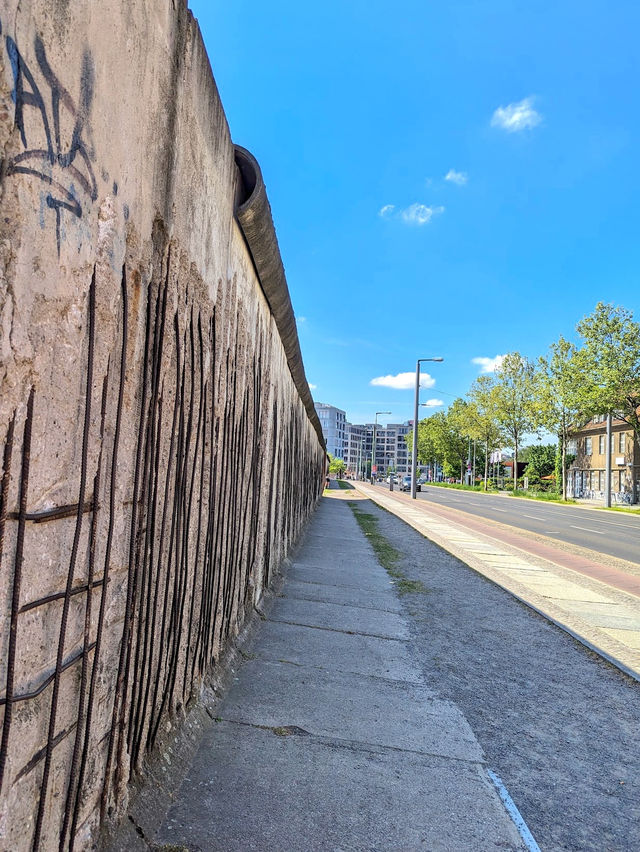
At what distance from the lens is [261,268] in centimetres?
406

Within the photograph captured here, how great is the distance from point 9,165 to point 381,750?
2.93 metres

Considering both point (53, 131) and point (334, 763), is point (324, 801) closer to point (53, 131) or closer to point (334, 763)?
point (334, 763)

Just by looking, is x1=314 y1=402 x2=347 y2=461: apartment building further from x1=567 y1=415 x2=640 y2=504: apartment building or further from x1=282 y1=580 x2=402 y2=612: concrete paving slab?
x1=282 y1=580 x2=402 y2=612: concrete paving slab

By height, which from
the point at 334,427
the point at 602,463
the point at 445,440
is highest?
the point at 334,427

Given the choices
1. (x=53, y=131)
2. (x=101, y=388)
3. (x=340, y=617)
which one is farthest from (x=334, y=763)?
Answer: (x=53, y=131)

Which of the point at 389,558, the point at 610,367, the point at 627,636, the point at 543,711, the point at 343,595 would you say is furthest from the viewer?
the point at 610,367

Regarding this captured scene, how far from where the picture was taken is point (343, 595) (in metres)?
6.25

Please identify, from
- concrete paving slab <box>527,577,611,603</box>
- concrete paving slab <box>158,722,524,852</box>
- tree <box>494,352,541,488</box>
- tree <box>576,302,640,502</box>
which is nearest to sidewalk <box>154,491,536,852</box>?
concrete paving slab <box>158,722,524,852</box>

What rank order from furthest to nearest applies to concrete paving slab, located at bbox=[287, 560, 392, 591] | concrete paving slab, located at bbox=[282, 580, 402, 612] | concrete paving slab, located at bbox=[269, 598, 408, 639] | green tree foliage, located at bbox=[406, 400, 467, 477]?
green tree foliage, located at bbox=[406, 400, 467, 477]
concrete paving slab, located at bbox=[287, 560, 392, 591]
concrete paving slab, located at bbox=[282, 580, 402, 612]
concrete paving slab, located at bbox=[269, 598, 408, 639]

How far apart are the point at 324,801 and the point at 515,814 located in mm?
817

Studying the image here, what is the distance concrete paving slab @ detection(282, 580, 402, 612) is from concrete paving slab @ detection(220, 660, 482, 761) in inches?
78.1

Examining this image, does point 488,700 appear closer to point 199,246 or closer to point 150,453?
point 150,453

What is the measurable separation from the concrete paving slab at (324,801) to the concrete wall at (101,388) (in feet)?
A: 0.97

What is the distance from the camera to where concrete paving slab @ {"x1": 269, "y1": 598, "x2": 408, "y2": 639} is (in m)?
5.04
